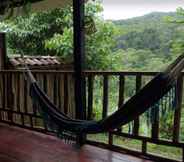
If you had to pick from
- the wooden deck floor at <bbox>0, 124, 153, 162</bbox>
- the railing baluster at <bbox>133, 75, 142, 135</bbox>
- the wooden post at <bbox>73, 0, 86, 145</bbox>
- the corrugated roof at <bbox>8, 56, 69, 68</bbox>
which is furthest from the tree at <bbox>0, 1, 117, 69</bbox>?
the railing baluster at <bbox>133, 75, 142, 135</bbox>

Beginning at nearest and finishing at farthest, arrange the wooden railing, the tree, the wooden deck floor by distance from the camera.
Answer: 1. the wooden railing
2. the wooden deck floor
3. the tree

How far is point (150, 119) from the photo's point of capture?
7.73 feet

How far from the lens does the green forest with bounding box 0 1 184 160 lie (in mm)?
4918

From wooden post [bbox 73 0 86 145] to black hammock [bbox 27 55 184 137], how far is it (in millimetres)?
364

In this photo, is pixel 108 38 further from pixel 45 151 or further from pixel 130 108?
pixel 130 108

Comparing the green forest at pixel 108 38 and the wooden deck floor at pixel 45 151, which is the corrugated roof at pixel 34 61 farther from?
the wooden deck floor at pixel 45 151

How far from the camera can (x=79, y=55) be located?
3.06m

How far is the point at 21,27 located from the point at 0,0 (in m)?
4.61

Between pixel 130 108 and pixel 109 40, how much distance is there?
4575mm

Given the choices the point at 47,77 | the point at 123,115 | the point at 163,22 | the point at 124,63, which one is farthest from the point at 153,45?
the point at 123,115

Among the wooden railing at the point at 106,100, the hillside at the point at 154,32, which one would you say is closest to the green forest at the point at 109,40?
the hillside at the point at 154,32

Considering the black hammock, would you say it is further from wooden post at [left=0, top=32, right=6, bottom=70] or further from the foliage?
the foliage

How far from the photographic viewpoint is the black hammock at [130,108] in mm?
1971

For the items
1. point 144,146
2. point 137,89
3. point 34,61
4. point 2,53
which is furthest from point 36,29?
point 144,146
